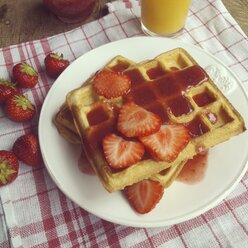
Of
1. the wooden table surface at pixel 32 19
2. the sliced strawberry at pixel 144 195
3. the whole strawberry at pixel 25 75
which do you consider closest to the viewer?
the sliced strawberry at pixel 144 195

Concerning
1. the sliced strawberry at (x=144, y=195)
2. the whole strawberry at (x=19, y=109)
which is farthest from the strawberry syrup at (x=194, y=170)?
the whole strawberry at (x=19, y=109)

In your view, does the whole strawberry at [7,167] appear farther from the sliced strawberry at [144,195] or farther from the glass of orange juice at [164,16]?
the glass of orange juice at [164,16]

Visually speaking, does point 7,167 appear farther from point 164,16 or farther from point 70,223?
point 164,16

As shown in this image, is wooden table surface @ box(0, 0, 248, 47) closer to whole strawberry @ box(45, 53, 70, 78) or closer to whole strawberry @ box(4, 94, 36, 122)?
whole strawberry @ box(45, 53, 70, 78)

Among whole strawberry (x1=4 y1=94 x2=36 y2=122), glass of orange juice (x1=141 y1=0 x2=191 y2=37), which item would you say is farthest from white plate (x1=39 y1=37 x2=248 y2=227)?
glass of orange juice (x1=141 y1=0 x2=191 y2=37)

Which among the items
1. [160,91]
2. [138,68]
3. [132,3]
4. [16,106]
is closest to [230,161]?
[160,91]

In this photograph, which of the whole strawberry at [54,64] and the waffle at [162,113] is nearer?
the waffle at [162,113]
